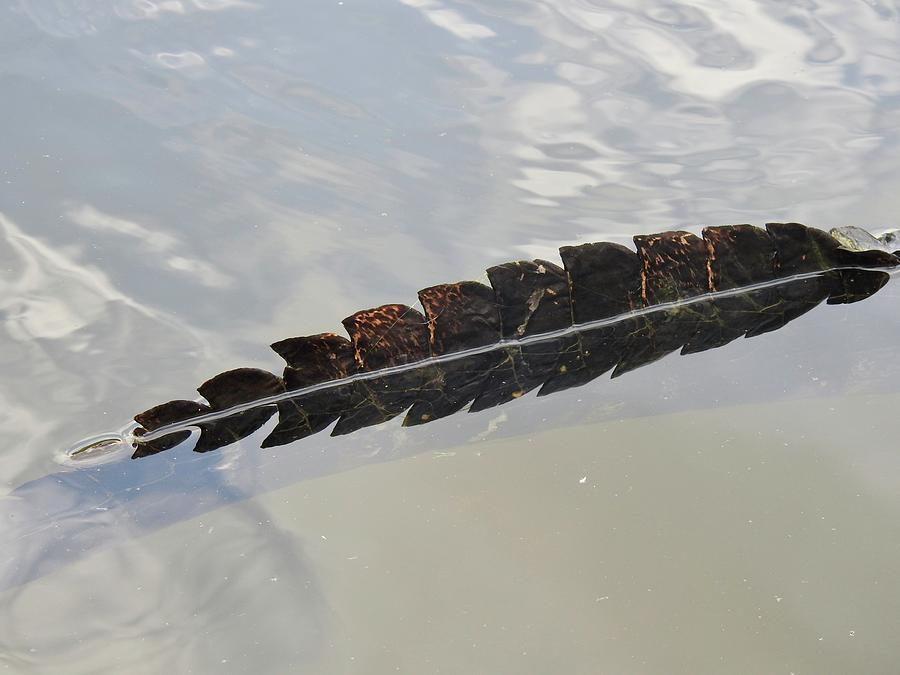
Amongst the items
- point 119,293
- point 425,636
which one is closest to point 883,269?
point 425,636

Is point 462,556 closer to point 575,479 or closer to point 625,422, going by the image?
point 575,479

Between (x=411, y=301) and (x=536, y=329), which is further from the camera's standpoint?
(x=411, y=301)

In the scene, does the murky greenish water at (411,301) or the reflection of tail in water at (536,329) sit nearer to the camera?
the murky greenish water at (411,301)

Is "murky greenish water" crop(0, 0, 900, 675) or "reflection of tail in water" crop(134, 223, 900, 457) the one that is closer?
"murky greenish water" crop(0, 0, 900, 675)
